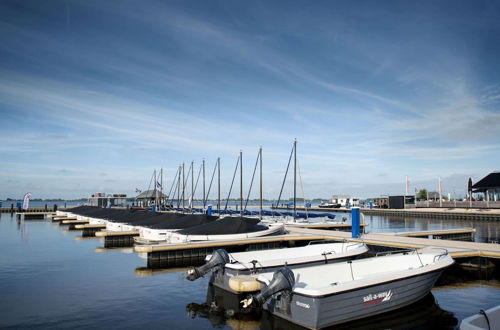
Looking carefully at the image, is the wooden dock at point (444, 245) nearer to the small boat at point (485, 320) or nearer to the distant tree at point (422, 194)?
the small boat at point (485, 320)

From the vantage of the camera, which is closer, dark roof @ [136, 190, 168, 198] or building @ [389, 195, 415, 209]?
dark roof @ [136, 190, 168, 198]

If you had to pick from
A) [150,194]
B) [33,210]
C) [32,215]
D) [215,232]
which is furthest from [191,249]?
[33,210]

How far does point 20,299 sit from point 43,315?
7.98 ft

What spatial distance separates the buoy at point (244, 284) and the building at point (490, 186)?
5722 centimetres

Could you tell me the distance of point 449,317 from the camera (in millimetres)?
10555

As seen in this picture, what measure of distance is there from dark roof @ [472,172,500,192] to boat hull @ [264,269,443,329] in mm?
54878

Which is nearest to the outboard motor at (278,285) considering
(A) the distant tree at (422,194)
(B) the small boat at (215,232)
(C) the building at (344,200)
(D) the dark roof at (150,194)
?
(B) the small boat at (215,232)

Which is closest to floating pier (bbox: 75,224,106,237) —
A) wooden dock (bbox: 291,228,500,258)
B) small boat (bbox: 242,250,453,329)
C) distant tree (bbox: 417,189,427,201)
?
wooden dock (bbox: 291,228,500,258)

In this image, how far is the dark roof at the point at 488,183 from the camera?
5619cm

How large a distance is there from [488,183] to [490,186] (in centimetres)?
120

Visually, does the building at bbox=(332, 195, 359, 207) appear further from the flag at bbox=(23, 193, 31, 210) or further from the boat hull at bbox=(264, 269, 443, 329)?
the boat hull at bbox=(264, 269, 443, 329)

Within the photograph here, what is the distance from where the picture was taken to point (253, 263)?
11938 millimetres

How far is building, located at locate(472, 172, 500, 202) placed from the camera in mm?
56344

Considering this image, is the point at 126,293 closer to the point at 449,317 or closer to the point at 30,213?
the point at 449,317
